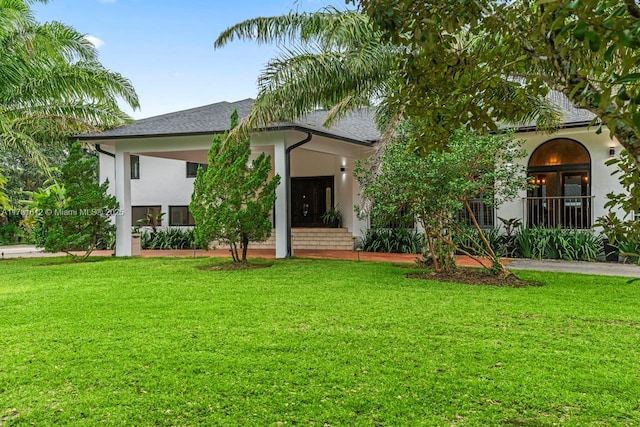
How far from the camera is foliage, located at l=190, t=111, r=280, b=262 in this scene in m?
11.9

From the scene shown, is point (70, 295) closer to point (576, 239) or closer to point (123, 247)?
point (123, 247)

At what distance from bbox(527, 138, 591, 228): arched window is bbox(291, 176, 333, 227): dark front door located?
26.8 ft

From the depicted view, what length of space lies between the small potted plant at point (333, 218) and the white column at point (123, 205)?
7.78 meters

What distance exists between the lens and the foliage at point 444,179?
30.5ft

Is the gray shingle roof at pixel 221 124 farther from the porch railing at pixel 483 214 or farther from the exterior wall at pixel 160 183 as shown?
the exterior wall at pixel 160 183

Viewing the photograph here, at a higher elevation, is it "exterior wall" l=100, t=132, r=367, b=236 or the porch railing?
"exterior wall" l=100, t=132, r=367, b=236

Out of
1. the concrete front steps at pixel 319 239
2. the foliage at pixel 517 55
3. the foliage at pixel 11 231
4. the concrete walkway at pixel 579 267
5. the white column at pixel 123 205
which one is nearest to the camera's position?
the foliage at pixel 517 55

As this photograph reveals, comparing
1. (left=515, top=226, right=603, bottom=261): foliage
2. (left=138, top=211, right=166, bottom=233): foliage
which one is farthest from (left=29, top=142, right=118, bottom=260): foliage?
(left=515, top=226, right=603, bottom=261): foliage

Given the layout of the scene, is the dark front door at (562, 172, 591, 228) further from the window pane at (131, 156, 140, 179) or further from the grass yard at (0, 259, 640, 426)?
the window pane at (131, 156, 140, 179)

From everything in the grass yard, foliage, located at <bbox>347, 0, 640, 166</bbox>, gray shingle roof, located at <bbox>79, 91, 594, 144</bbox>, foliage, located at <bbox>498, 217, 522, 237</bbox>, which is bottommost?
the grass yard

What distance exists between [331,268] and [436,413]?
8.48m

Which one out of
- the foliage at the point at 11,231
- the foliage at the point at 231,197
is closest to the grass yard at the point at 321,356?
the foliage at the point at 231,197

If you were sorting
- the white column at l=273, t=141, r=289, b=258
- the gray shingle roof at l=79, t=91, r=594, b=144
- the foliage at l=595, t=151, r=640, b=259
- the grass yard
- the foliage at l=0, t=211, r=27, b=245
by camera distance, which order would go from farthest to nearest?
1. the foliage at l=0, t=211, r=27, b=245
2. the gray shingle roof at l=79, t=91, r=594, b=144
3. the white column at l=273, t=141, r=289, b=258
4. the grass yard
5. the foliage at l=595, t=151, r=640, b=259

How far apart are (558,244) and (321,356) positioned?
1139cm
